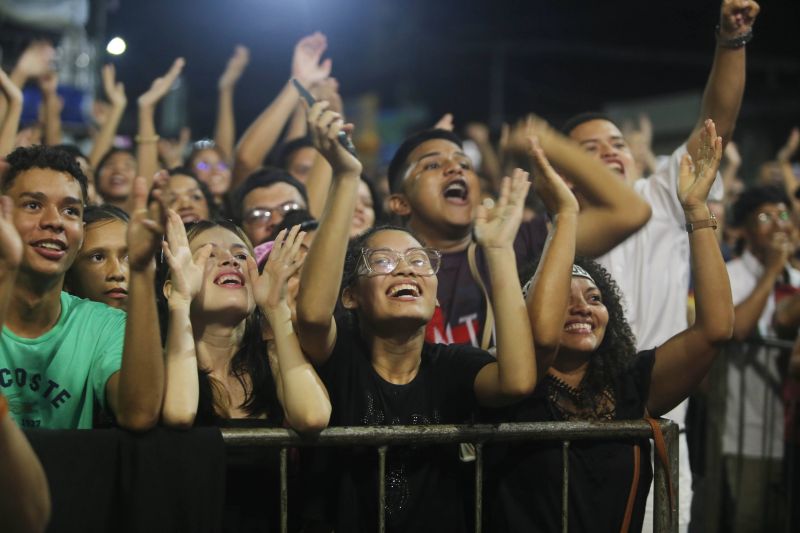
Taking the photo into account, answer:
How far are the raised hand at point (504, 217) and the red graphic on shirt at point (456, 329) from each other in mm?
795

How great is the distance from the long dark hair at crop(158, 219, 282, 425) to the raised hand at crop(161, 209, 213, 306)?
48 cm

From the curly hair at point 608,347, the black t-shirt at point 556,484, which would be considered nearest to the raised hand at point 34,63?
the curly hair at point 608,347

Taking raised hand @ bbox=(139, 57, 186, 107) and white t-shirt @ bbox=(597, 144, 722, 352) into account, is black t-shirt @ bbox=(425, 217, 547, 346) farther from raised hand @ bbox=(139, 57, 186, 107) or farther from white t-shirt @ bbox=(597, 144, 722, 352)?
raised hand @ bbox=(139, 57, 186, 107)

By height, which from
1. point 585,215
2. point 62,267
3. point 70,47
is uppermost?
point 70,47

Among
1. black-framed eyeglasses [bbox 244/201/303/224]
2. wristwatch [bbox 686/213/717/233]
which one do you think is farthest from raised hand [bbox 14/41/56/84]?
wristwatch [bbox 686/213/717/233]

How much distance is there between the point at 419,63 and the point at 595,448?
18.1 meters

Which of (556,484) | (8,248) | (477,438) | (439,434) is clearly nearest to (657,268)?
(556,484)

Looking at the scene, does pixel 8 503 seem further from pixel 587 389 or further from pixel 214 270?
pixel 587 389

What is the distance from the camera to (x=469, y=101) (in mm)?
20094

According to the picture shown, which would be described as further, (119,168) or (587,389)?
(119,168)

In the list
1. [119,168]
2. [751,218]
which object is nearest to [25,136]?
[119,168]

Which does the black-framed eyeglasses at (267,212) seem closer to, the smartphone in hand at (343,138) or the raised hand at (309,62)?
the raised hand at (309,62)

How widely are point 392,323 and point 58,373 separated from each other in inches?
45.7

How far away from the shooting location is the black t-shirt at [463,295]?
169 inches
